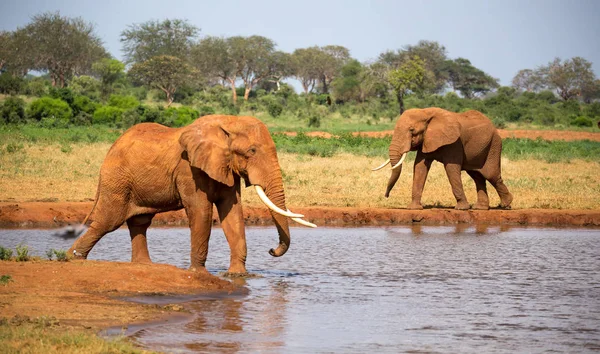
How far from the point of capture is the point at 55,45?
240ft

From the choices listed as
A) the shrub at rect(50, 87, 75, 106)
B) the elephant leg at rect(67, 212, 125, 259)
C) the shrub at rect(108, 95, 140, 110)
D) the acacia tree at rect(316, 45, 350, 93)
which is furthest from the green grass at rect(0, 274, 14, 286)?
the acacia tree at rect(316, 45, 350, 93)

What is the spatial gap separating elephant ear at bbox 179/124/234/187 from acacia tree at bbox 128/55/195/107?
53378 mm

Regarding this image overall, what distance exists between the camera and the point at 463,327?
10070 millimetres

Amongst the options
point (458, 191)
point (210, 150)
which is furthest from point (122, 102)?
point (210, 150)

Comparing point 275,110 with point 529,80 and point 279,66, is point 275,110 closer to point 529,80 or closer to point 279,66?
point 279,66

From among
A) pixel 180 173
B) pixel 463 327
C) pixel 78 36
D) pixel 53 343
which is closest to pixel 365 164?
pixel 180 173

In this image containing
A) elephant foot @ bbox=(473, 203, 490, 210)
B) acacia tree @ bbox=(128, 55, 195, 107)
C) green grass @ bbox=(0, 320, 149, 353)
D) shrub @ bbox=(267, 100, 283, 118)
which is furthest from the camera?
acacia tree @ bbox=(128, 55, 195, 107)

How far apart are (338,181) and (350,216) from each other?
184 inches

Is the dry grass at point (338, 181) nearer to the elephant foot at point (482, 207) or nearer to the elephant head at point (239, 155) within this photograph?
the elephant foot at point (482, 207)

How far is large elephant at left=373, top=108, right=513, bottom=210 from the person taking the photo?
20.4 metres

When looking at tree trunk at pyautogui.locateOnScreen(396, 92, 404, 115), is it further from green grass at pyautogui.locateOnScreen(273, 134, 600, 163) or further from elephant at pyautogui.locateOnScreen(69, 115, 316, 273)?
elephant at pyautogui.locateOnScreen(69, 115, 316, 273)

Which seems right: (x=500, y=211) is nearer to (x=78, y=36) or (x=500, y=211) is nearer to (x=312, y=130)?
(x=312, y=130)

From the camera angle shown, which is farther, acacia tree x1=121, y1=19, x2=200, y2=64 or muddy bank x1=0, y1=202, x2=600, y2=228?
acacia tree x1=121, y1=19, x2=200, y2=64

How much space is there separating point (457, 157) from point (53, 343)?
1402 centimetres
